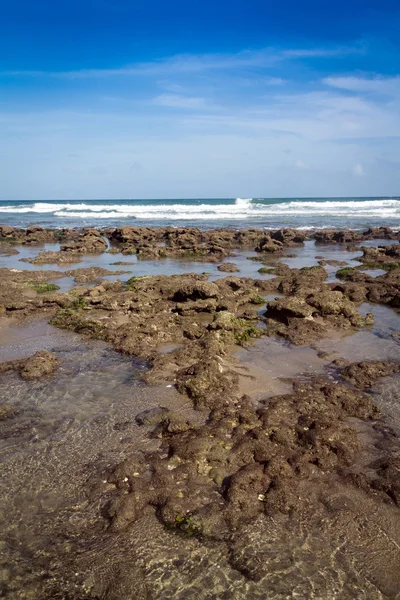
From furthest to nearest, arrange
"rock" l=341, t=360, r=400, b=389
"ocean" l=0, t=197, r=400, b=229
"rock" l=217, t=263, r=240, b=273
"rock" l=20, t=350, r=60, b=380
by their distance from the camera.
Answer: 1. "ocean" l=0, t=197, r=400, b=229
2. "rock" l=217, t=263, r=240, b=273
3. "rock" l=20, t=350, r=60, b=380
4. "rock" l=341, t=360, r=400, b=389

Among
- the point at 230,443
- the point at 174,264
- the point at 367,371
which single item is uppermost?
the point at 174,264

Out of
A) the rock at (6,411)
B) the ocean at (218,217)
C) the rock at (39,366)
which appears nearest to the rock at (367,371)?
the rock at (39,366)

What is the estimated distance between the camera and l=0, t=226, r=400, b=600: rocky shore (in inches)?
157

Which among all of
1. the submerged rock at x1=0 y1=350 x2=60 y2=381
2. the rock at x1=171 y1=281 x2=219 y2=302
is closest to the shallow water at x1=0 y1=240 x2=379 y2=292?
the rock at x1=171 y1=281 x2=219 y2=302

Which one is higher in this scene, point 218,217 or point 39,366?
point 218,217


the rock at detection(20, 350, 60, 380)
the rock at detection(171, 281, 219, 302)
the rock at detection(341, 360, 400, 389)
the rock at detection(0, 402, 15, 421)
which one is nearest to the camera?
the rock at detection(0, 402, 15, 421)

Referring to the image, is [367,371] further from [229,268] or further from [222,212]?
[222,212]

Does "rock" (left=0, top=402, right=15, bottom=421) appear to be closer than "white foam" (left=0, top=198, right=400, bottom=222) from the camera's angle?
Yes

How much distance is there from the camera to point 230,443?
5.66m

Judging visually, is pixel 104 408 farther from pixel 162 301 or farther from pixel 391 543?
pixel 162 301

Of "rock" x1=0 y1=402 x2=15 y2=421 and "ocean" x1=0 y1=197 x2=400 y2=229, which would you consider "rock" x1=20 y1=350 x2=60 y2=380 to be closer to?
"rock" x1=0 y1=402 x2=15 y2=421

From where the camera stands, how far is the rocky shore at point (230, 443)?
3977mm

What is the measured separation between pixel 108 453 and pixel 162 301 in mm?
7734

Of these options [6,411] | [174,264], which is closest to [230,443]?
[6,411]
